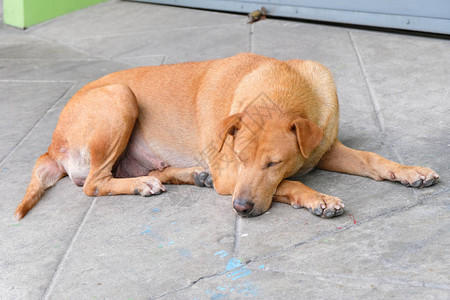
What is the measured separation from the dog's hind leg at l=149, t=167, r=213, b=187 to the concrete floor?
0.11m

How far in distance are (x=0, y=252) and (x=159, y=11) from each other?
7.13 meters

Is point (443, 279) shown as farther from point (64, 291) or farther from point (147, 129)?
point (147, 129)

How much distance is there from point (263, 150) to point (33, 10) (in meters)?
8.31

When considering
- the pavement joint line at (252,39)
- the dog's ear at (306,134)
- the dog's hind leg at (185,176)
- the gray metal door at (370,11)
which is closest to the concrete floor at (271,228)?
the dog's hind leg at (185,176)

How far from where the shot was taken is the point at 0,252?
3902 mm

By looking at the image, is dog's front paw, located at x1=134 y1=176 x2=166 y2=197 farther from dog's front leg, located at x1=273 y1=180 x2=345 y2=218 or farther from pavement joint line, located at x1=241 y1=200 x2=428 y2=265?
pavement joint line, located at x1=241 y1=200 x2=428 y2=265

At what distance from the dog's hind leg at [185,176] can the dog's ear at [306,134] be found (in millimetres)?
1045

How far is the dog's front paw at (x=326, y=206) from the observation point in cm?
380

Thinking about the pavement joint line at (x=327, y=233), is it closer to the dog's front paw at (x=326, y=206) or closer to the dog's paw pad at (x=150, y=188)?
the dog's front paw at (x=326, y=206)

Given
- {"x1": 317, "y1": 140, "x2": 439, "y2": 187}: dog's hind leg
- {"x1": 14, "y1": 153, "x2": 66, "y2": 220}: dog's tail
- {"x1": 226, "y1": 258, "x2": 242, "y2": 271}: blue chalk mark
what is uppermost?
{"x1": 317, "y1": 140, "x2": 439, "y2": 187}: dog's hind leg

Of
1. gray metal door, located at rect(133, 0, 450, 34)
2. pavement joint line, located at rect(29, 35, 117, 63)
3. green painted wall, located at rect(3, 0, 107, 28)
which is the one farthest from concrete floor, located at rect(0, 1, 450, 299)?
green painted wall, located at rect(3, 0, 107, 28)

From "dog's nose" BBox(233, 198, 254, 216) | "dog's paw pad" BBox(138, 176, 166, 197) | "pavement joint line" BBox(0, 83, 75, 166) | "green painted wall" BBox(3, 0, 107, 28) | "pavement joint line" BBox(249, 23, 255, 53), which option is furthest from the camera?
"green painted wall" BBox(3, 0, 107, 28)

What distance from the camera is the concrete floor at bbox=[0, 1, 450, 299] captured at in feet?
10.6

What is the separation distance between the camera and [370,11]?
7668mm
